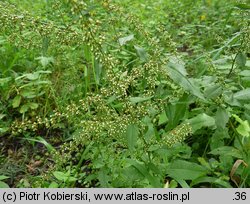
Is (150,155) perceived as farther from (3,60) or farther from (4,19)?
(3,60)

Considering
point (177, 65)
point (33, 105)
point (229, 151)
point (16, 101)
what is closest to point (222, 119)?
point (229, 151)

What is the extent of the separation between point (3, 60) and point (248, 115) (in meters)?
2.21

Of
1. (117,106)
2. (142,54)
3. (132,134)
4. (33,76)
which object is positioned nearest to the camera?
(132,134)

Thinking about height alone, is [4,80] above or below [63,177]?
above

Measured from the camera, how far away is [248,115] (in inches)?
94.1

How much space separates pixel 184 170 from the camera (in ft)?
7.29

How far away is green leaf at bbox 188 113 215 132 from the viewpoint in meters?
2.44

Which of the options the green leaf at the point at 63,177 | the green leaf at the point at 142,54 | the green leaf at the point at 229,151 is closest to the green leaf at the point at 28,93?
the green leaf at the point at 63,177

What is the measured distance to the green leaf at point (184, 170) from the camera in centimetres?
221

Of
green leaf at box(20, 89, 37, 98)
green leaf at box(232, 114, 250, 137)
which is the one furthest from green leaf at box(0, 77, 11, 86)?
green leaf at box(232, 114, 250, 137)

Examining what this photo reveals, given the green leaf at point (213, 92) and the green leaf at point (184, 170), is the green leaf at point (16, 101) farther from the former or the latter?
the green leaf at point (213, 92)

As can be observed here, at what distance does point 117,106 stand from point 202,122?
582 millimetres

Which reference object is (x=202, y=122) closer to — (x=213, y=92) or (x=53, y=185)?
(x=213, y=92)

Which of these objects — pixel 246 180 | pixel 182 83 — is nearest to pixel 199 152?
pixel 246 180
